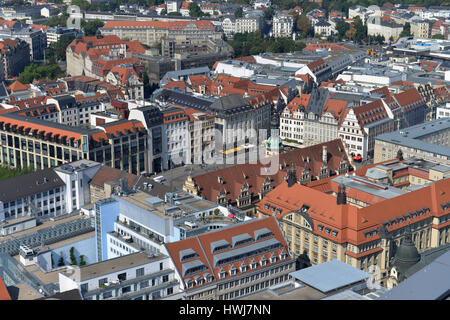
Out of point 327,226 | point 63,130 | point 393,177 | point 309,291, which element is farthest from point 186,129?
point 309,291

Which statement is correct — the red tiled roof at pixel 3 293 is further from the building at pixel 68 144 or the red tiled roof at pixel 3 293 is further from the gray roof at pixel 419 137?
the gray roof at pixel 419 137

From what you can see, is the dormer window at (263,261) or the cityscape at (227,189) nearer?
the cityscape at (227,189)

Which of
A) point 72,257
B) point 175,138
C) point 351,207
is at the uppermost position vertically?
point 351,207

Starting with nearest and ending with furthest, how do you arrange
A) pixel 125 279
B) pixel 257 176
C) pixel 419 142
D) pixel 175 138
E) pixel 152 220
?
pixel 125 279, pixel 152 220, pixel 257 176, pixel 419 142, pixel 175 138

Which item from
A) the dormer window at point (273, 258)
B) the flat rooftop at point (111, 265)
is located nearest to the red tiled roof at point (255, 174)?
the dormer window at point (273, 258)

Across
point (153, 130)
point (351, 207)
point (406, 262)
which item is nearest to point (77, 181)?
point (153, 130)

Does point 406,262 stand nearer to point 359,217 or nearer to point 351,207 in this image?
point 359,217
